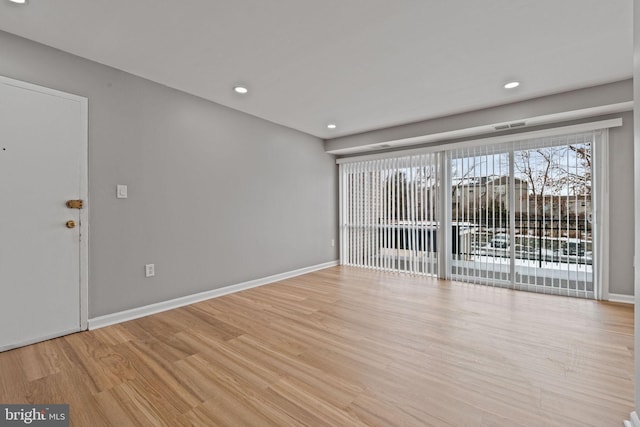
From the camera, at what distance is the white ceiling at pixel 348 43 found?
193 cm

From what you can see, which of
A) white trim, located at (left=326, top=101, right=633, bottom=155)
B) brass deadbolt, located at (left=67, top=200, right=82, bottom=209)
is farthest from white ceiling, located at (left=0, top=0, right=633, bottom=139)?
brass deadbolt, located at (left=67, top=200, right=82, bottom=209)

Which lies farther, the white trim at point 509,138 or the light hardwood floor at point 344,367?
the white trim at point 509,138

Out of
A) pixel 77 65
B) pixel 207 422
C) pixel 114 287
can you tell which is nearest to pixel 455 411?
pixel 207 422

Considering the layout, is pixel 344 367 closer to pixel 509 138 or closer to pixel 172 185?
pixel 172 185

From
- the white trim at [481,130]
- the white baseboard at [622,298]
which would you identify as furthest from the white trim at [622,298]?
the white trim at [481,130]

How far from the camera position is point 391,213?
4953 mm

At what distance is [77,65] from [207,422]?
3.07 meters

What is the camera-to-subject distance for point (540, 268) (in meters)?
3.76

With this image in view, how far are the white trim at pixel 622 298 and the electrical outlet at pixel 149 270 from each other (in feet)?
17.2

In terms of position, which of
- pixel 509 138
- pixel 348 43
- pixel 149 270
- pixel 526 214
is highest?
pixel 348 43

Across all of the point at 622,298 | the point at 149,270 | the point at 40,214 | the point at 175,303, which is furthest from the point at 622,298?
the point at 40,214

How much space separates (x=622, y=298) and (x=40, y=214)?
5.97 metres

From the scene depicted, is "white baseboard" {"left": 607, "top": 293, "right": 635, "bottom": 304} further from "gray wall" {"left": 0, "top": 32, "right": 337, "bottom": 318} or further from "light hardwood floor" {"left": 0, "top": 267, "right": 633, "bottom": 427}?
"gray wall" {"left": 0, "top": 32, "right": 337, "bottom": 318}

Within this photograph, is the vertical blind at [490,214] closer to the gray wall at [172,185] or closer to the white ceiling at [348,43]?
the white ceiling at [348,43]
